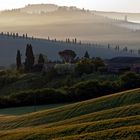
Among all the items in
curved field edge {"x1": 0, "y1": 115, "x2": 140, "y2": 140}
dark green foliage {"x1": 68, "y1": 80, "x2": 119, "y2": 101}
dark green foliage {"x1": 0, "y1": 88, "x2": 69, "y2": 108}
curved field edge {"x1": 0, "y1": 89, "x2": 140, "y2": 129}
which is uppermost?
curved field edge {"x1": 0, "y1": 115, "x2": 140, "y2": 140}

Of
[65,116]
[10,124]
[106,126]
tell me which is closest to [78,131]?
[106,126]

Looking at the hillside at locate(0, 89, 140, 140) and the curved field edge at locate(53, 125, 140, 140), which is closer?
the curved field edge at locate(53, 125, 140, 140)

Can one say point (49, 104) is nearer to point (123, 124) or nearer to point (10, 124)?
point (10, 124)

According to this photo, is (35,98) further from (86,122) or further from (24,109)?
(86,122)

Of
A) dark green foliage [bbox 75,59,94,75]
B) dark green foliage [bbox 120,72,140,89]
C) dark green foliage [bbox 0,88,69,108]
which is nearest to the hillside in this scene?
dark green foliage [bbox 0,88,69,108]

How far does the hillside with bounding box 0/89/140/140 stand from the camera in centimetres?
2806

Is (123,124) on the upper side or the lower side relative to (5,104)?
upper

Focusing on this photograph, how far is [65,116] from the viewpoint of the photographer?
46062mm

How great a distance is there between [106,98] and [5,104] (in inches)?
971

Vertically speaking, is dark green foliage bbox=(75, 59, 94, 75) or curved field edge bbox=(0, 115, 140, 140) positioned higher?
curved field edge bbox=(0, 115, 140, 140)

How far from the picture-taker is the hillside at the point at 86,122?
28.1 metres

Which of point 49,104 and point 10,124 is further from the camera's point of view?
point 49,104

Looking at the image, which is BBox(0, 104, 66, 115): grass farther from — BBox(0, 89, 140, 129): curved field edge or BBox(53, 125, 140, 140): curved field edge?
BBox(53, 125, 140, 140): curved field edge

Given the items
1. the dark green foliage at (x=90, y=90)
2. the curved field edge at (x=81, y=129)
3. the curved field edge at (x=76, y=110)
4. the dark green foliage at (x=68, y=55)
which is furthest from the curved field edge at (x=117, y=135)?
the dark green foliage at (x=68, y=55)
